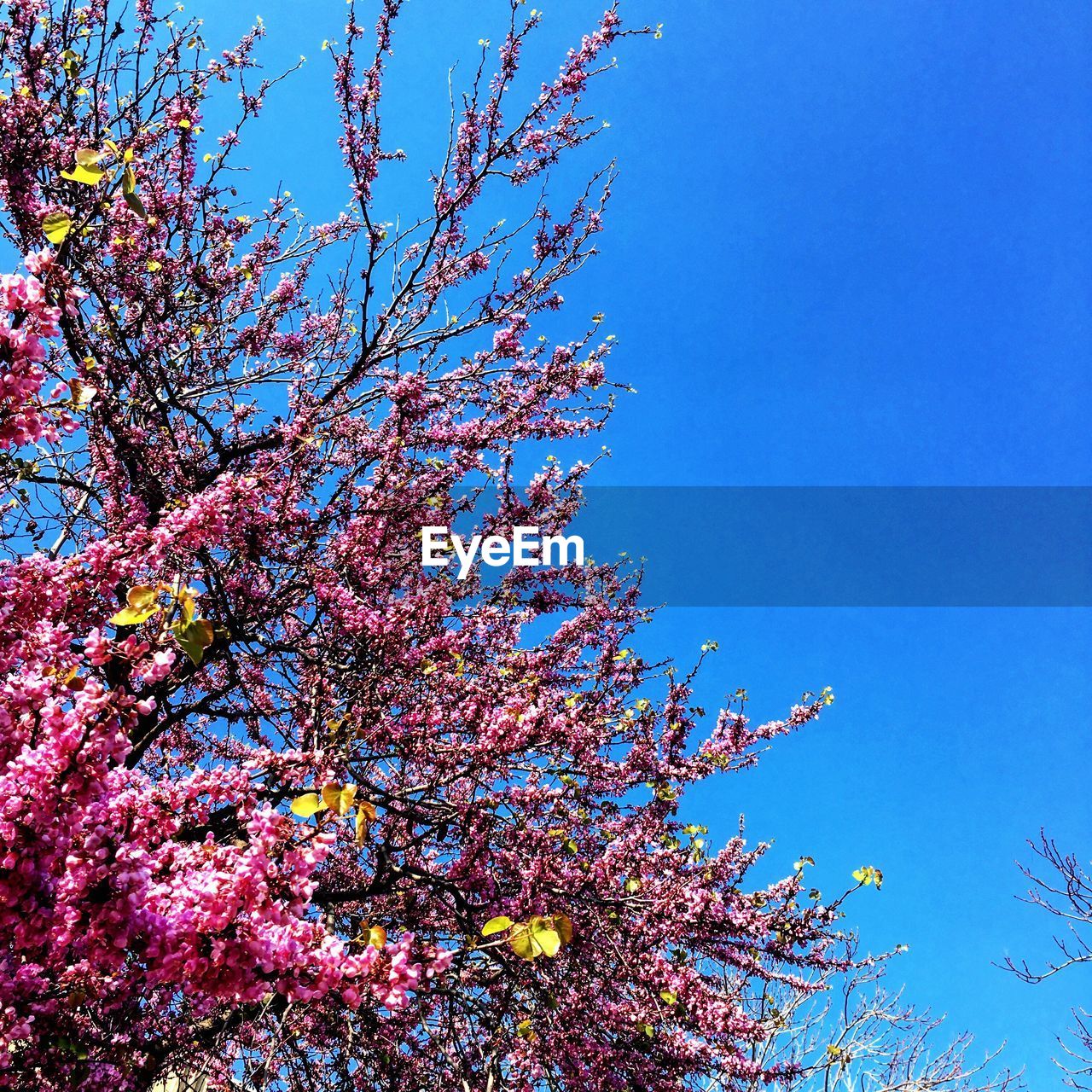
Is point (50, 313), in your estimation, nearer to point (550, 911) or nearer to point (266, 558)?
point (266, 558)

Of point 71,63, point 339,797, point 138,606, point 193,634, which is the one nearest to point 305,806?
point 339,797

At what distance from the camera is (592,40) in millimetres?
6348

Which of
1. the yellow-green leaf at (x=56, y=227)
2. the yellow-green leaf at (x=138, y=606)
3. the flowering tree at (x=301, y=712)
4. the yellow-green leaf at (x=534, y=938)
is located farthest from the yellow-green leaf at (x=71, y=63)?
the yellow-green leaf at (x=534, y=938)

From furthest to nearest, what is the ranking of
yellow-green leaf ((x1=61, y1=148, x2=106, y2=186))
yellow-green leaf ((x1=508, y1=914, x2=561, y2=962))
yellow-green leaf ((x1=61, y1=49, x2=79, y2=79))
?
1. yellow-green leaf ((x1=61, y1=49, x2=79, y2=79))
2. yellow-green leaf ((x1=508, y1=914, x2=561, y2=962))
3. yellow-green leaf ((x1=61, y1=148, x2=106, y2=186))

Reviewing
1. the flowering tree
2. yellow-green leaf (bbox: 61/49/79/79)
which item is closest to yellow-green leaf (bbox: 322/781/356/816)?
the flowering tree

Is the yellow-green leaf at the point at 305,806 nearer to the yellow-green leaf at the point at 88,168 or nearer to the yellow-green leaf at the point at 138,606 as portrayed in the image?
the yellow-green leaf at the point at 138,606

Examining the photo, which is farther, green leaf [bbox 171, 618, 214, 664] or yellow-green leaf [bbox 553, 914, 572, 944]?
yellow-green leaf [bbox 553, 914, 572, 944]

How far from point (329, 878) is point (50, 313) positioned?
460 centimetres

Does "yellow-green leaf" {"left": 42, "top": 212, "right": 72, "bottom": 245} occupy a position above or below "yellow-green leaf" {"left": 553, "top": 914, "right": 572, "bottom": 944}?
above

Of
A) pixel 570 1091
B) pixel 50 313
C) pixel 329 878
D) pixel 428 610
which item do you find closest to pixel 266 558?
pixel 428 610

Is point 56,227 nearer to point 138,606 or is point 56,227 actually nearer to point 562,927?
point 138,606

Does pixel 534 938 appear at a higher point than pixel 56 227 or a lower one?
lower

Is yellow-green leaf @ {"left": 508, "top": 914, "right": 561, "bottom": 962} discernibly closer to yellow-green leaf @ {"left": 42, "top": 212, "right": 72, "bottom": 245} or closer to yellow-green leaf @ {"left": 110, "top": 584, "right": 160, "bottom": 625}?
yellow-green leaf @ {"left": 110, "top": 584, "right": 160, "bottom": 625}

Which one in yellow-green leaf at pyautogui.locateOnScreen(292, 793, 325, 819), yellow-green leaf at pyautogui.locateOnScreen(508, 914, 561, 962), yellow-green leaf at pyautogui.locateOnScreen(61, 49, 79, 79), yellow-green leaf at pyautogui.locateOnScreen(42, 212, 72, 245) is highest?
yellow-green leaf at pyautogui.locateOnScreen(61, 49, 79, 79)
